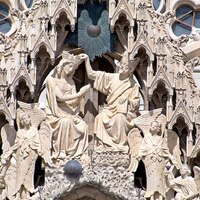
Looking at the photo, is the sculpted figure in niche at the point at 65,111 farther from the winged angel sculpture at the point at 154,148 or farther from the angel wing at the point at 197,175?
the angel wing at the point at 197,175

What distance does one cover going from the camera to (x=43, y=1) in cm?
1509

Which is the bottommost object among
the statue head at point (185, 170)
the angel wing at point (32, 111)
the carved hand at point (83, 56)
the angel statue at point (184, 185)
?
the angel statue at point (184, 185)

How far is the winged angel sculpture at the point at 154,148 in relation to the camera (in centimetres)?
1472

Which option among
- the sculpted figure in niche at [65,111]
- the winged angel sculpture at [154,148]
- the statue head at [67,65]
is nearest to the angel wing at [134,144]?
the winged angel sculpture at [154,148]

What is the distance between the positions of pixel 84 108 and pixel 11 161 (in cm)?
94

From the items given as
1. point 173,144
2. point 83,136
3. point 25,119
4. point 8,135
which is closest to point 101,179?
point 83,136

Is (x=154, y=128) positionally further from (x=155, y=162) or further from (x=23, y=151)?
(x=23, y=151)

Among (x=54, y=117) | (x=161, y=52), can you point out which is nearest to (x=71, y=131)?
(x=54, y=117)

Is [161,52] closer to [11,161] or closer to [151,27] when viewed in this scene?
[151,27]

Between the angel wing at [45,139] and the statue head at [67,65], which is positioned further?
the statue head at [67,65]

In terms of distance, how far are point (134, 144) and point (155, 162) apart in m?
0.28

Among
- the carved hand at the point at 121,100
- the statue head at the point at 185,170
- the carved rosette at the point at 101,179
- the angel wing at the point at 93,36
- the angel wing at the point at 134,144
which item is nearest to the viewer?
the carved rosette at the point at 101,179

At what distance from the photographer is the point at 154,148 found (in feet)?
48.4

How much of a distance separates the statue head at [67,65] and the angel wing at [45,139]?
545mm
